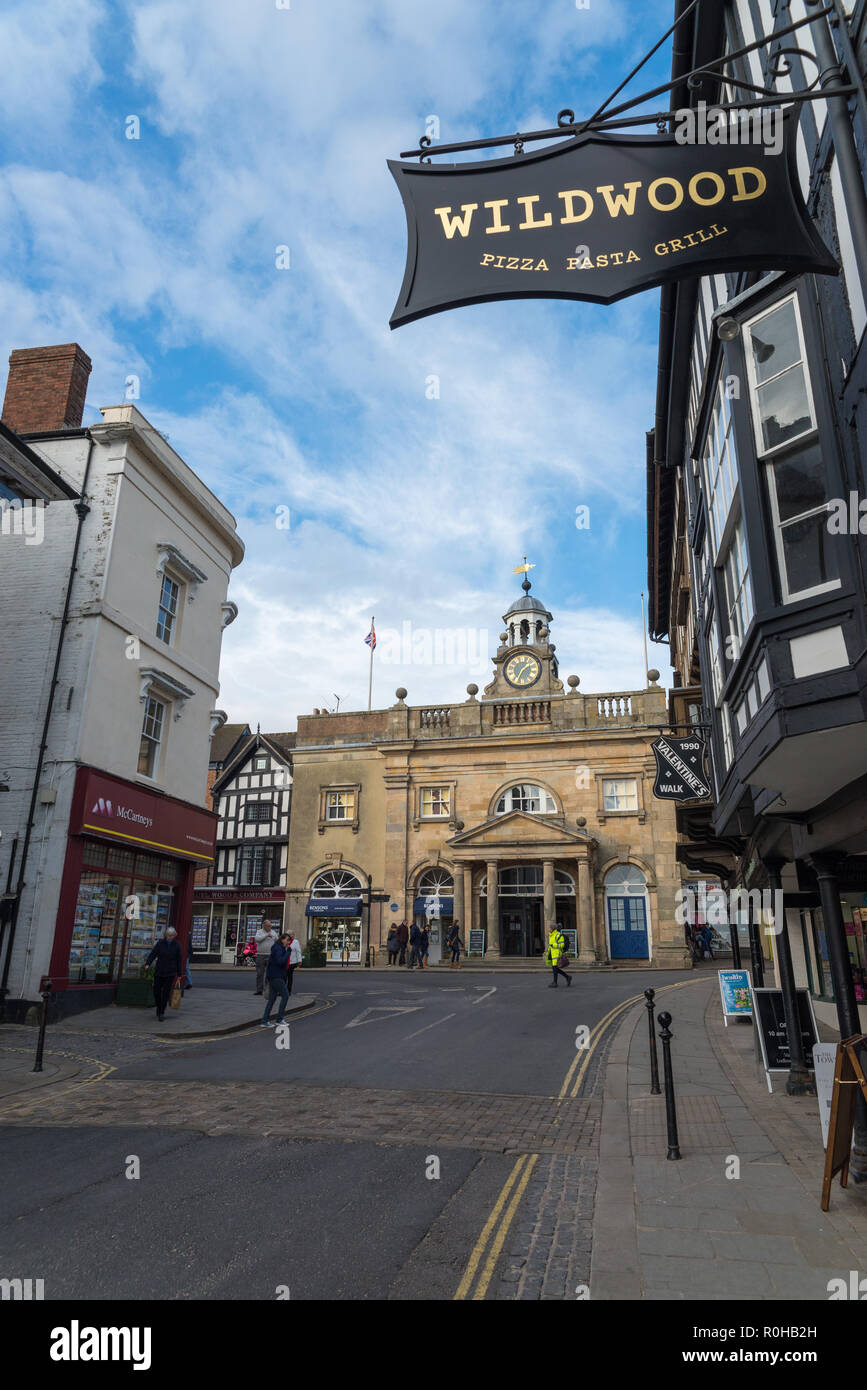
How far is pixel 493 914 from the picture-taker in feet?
116

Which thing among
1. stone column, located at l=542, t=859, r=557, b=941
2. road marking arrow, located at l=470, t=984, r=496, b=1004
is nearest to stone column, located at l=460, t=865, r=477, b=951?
stone column, located at l=542, t=859, r=557, b=941

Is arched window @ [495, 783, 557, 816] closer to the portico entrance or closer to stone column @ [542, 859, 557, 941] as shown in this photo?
the portico entrance

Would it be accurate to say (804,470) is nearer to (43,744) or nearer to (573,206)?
(573,206)

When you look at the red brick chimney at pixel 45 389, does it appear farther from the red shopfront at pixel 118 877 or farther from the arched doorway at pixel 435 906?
the arched doorway at pixel 435 906

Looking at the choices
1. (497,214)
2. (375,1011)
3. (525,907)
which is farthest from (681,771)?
(525,907)

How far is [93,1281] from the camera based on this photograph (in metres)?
4.56

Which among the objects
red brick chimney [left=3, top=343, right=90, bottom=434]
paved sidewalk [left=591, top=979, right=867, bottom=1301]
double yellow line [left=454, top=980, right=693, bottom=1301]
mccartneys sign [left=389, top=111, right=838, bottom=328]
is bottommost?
double yellow line [left=454, top=980, right=693, bottom=1301]

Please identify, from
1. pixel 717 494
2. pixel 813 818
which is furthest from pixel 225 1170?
pixel 717 494

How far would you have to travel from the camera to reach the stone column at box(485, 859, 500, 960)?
114ft

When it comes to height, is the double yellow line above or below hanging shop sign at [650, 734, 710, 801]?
below

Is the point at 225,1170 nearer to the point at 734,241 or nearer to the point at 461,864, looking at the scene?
the point at 734,241

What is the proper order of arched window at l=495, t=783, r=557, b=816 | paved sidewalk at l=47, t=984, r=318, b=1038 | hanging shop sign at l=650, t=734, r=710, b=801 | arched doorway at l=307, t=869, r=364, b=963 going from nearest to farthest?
paved sidewalk at l=47, t=984, r=318, b=1038 < hanging shop sign at l=650, t=734, r=710, b=801 < arched window at l=495, t=783, r=557, b=816 < arched doorway at l=307, t=869, r=364, b=963

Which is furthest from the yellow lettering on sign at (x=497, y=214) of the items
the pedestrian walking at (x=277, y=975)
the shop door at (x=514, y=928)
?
the shop door at (x=514, y=928)

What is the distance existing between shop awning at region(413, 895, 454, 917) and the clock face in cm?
1103
